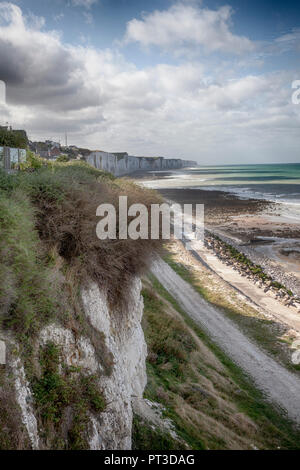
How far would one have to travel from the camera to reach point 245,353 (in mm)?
16984

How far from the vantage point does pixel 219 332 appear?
18781mm

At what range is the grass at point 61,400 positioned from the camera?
541 cm

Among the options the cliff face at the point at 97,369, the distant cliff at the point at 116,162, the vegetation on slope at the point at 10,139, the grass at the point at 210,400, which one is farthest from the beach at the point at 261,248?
the distant cliff at the point at 116,162

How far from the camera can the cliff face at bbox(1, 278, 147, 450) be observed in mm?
5062

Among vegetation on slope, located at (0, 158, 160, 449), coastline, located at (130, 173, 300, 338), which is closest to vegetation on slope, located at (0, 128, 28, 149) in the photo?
vegetation on slope, located at (0, 158, 160, 449)

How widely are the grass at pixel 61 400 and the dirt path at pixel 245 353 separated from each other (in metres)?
7.87

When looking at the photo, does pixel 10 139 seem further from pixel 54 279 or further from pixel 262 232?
pixel 262 232

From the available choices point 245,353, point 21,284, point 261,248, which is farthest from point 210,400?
point 261,248

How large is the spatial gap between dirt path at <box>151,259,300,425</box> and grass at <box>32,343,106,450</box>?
7.87 m

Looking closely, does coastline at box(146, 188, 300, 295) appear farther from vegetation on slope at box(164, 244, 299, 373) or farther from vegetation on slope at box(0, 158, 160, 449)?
vegetation on slope at box(0, 158, 160, 449)

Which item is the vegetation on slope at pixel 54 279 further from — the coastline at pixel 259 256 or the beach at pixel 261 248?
the beach at pixel 261 248

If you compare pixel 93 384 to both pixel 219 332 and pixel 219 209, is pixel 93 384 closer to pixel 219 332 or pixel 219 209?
pixel 219 332

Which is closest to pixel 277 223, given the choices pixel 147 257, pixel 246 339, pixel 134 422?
pixel 246 339

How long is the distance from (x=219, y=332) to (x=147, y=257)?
9929 millimetres
